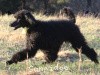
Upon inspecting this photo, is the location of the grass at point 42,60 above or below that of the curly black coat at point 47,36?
below

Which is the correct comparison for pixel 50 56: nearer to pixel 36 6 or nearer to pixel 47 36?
pixel 47 36

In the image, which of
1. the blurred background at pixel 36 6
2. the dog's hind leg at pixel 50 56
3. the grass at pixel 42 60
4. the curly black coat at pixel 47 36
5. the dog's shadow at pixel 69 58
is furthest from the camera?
the blurred background at pixel 36 6

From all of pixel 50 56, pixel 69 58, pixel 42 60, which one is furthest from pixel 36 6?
pixel 50 56

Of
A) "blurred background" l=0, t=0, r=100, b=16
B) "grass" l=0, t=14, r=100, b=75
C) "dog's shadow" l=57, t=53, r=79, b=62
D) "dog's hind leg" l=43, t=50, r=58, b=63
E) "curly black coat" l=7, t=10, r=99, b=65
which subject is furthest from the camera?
"blurred background" l=0, t=0, r=100, b=16

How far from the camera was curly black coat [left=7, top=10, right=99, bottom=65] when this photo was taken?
9.46 meters

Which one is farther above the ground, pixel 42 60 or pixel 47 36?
pixel 47 36

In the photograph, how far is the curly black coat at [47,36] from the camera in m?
9.46

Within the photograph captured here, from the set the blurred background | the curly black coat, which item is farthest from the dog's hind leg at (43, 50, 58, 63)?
the blurred background

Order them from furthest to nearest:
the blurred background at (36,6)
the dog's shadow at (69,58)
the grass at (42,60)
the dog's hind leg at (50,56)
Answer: the blurred background at (36,6) → the dog's shadow at (69,58) → the dog's hind leg at (50,56) → the grass at (42,60)

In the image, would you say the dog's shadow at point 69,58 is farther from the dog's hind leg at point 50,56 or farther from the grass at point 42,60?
the dog's hind leg at point 50,56

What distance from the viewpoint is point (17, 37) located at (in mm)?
13555

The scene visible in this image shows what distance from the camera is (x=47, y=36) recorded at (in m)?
9.84

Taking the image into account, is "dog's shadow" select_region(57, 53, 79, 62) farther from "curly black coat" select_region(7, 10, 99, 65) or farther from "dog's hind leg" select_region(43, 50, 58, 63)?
"curly black coat" select_region(7, 10, 99, 65)

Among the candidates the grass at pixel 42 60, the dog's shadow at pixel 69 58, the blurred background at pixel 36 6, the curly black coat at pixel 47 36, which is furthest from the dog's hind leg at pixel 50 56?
the blurred background at pixel 36 6
